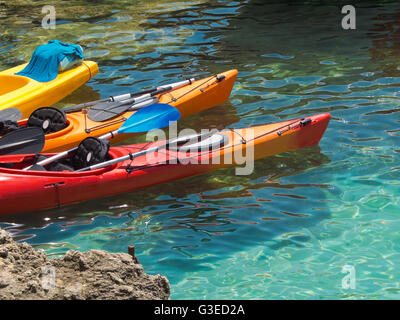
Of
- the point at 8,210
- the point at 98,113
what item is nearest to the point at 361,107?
the point at 98,113

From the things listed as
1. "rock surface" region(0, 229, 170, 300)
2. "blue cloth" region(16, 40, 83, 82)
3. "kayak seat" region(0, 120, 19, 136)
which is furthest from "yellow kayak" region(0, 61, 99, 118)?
"rock surface" region(0, 229, 170, 300)

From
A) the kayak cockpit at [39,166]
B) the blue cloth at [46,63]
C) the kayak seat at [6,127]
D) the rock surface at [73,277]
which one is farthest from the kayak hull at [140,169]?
the blue cloth at [46,63]

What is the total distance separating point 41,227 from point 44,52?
3641mm

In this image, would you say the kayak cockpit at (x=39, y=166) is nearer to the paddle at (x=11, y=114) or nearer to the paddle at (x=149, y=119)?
the paddle at (x=149, y=119)

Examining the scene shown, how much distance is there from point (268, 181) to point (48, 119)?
2.55 meters

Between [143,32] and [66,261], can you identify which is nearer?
[66,261]

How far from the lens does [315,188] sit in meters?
6.13

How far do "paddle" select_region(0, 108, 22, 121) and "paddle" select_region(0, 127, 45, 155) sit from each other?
0.83 meters

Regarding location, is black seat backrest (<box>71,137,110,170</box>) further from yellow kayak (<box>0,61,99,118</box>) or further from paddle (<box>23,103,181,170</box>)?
yellow kayak (<box>0,61,99,118</box>)

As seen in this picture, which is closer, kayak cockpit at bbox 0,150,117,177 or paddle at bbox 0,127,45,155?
kayak cockpit at bbox 0,150,117,177

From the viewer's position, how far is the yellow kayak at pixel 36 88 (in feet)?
25.3

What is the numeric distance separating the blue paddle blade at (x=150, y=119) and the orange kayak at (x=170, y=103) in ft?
1.88

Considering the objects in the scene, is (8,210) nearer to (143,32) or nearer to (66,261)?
(66,261)

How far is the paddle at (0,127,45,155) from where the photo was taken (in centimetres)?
627
